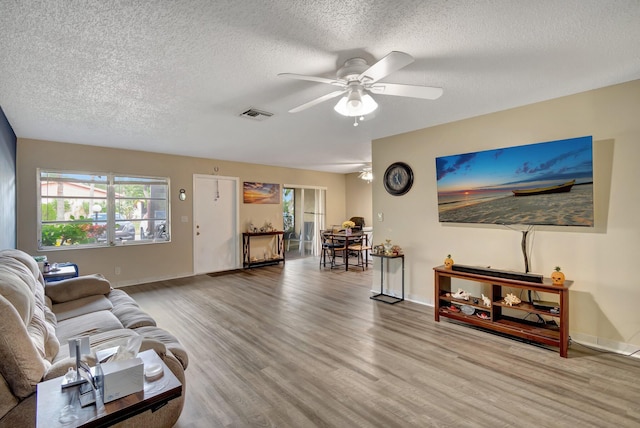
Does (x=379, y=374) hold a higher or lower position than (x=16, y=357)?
lower

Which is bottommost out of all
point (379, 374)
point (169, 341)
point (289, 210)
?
point (379, 374)

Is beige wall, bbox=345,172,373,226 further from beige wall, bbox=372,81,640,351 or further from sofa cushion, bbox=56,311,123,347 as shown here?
sofa cushion, bbox=56,311,123,347

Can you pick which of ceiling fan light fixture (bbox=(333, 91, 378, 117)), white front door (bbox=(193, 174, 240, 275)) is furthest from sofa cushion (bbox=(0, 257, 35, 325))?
white front door (bbox=(193, 174, 240, 275))

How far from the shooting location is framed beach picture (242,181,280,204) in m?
6.95

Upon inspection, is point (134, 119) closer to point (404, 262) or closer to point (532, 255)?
point (404, 262)

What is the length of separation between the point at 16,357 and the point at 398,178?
4.10m

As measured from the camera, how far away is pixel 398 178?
4414 mm

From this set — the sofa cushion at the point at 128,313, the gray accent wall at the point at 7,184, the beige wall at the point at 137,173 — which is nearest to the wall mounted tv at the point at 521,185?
the sofa cushion at the point at 128,313

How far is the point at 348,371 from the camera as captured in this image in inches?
97.5

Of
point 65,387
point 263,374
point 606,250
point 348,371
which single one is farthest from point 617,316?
point 65,387

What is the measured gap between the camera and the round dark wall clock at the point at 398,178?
4.29 meters

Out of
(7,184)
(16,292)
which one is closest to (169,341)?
(16,292)

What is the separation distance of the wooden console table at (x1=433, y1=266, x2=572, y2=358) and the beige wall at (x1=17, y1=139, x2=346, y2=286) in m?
4.69

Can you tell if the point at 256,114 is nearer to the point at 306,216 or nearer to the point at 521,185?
the point at 521,185
